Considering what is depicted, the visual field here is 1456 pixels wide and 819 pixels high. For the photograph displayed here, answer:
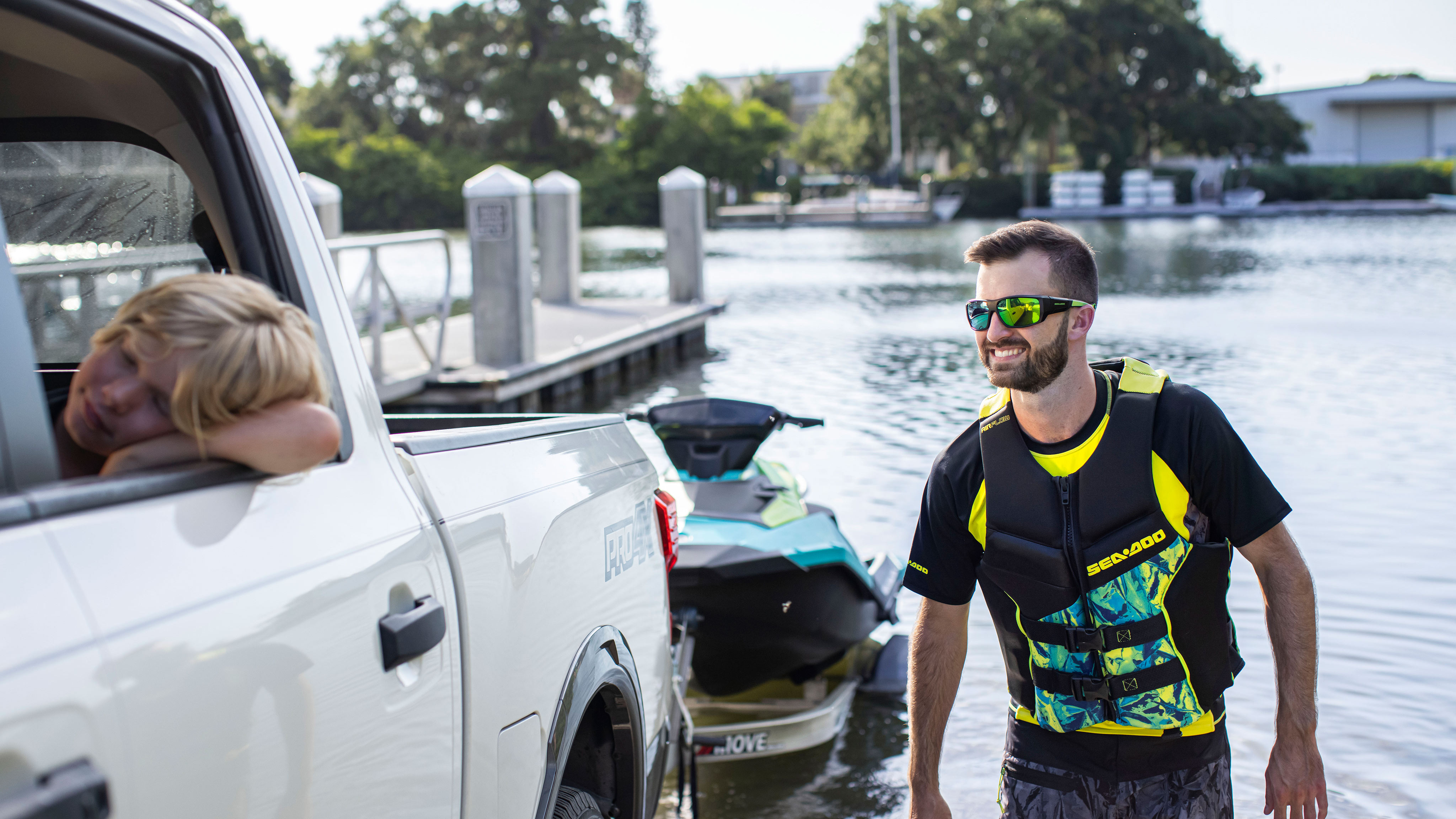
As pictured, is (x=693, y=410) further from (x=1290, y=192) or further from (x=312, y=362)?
(x=1290, y=192)

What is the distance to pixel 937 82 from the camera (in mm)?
69438

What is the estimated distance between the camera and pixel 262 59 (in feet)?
261

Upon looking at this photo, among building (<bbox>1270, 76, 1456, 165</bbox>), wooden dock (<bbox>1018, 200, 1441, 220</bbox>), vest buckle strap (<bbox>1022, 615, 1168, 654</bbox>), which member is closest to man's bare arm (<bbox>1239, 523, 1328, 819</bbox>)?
vest buckle strap (<bbox>1022, 615, 1168, 654</bbox>)

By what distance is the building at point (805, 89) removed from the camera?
129 m

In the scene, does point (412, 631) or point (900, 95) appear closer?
point (412, 631)

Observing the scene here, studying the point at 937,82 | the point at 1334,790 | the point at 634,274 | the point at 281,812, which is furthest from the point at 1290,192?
the point at 281,812

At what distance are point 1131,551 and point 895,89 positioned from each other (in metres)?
67.1

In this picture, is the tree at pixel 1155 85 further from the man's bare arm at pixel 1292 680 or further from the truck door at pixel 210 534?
the truck door at pixel 210 534

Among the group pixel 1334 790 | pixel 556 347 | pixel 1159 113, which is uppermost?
pixel 1159 113

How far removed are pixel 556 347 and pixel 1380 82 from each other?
260ft

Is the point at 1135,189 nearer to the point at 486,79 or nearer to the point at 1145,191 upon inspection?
the point at 1145,191

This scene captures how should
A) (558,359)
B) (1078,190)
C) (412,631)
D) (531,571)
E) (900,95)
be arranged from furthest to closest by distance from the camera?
(900,95), (1078,190), (558,359), (531,571), (412,631)

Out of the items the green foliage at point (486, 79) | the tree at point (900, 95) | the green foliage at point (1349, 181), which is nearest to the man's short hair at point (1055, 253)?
the green foliage at point (1349, 181)

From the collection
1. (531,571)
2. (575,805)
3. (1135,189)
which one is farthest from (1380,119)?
(531,571)
